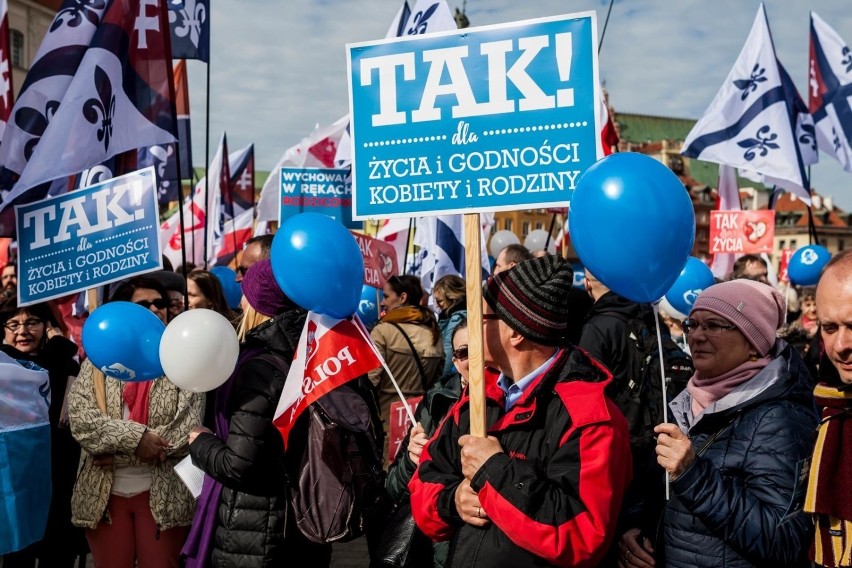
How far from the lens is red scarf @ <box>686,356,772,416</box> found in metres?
3.00

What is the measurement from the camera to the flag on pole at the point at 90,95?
17.3ft

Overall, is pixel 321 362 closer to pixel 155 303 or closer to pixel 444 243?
pixel 155 303

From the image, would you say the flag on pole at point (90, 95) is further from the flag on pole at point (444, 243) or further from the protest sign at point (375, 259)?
the flag on pole at point (444, 243)

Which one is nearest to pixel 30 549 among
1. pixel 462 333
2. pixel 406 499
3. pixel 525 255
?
pixel 406 499

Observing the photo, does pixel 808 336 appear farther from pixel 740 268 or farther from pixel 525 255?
pixel 525 255

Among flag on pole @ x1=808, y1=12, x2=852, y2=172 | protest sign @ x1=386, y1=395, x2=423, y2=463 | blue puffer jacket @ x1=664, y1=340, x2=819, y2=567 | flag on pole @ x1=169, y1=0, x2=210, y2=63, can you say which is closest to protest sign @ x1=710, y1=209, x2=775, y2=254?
flag on pole @ x1=808, y1=12, x2=852, y2=172

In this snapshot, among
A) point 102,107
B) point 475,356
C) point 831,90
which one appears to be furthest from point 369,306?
point 831,90

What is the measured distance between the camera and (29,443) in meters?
3.56

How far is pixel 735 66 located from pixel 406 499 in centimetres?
864

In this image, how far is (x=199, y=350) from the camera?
3494 mm

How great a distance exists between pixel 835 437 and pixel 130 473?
11.2 feet

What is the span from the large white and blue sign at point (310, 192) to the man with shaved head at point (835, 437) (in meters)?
8.21

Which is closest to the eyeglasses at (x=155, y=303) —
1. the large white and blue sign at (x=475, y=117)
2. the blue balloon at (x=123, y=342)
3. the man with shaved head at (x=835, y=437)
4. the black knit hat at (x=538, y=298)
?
the blue balloon at (x=123, y=342)

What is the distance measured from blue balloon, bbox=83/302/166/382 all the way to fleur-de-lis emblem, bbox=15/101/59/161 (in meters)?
1.88
